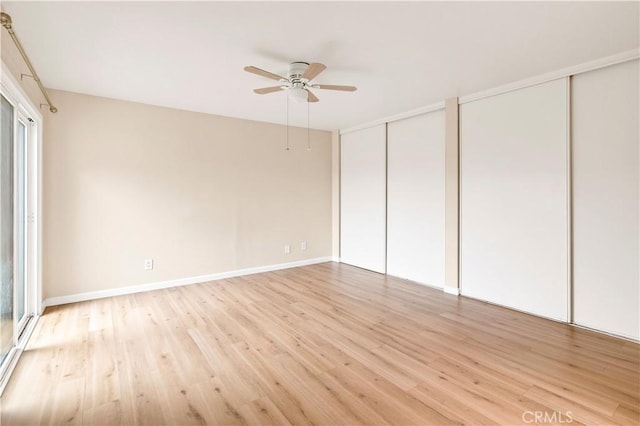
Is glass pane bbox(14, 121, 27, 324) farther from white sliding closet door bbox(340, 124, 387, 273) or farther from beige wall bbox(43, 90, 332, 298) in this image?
white sliding closet door bbox(340, 124, 387, 273)

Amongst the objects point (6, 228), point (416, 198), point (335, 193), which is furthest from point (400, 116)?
point (6, 228)

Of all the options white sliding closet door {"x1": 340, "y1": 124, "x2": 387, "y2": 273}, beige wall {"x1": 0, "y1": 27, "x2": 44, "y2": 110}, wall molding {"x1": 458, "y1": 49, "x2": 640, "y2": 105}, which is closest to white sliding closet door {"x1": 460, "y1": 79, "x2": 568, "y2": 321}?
wall molding {"x1": 458, "y1": 49, "x2": 640, "y2": 105}

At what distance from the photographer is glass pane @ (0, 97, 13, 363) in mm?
2297

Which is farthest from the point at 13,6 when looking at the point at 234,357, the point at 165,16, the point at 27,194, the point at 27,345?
the point at 234,357

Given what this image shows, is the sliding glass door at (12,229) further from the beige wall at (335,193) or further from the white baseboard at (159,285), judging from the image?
the beige wall at (335,193)

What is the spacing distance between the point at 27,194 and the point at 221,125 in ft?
7.94

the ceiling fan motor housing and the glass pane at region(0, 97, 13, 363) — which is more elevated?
the ceiling fan motor housing

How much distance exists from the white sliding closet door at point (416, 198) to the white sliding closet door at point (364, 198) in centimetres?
A: 16

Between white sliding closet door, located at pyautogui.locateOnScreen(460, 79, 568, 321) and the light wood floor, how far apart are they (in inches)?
12.2

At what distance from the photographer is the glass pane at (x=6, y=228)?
230 centimetres

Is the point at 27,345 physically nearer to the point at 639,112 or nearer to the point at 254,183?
the point at 254,183

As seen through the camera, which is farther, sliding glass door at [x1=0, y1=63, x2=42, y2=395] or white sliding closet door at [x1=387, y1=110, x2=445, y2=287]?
white sliding closet door at [x1=387, y1=110, x2=445, y2=287]

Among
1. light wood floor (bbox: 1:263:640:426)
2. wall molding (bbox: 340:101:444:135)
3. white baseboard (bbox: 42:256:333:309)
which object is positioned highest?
wall molding (bbox: 340:101:444:135)

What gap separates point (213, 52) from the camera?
263 centimetres
